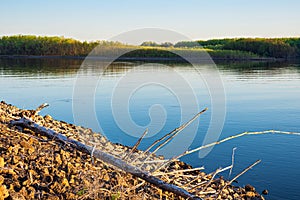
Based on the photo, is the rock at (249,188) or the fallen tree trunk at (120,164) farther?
the rock at (249,188)

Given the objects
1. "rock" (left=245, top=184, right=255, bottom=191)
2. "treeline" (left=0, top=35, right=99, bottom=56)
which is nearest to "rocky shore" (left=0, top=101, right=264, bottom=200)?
"rock" (left=245, top=184, right=255, bottom=191)

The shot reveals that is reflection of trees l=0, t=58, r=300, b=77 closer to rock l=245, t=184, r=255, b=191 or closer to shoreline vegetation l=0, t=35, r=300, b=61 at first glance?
shoreline vegetation l=0, t=35, r=300, b=61

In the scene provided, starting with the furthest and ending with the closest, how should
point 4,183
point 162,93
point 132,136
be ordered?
point 162,93
point 132,136
point 4,183

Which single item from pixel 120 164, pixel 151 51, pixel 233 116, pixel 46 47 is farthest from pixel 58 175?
pixel 46 47

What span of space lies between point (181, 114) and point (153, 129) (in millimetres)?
2355

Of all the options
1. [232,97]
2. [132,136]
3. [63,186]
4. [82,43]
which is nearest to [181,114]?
[132,136]

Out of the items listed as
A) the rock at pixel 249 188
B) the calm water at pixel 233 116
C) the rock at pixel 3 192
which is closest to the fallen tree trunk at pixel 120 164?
the rock at pixel 3 192

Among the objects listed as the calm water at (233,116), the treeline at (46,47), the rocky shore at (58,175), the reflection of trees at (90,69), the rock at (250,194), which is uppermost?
the treeline at (46,47)

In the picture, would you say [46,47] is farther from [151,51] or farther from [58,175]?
[58,175]

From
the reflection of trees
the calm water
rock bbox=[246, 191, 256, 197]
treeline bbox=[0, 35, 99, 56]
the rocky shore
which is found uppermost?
treeline bbox=[0, 35, 99, 56]

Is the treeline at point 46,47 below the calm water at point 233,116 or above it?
above

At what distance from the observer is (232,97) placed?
17.0 m

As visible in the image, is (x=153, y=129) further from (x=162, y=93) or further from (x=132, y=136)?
(x=162, y=93)

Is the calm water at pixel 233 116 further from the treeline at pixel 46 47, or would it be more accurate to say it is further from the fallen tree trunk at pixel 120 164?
the treeline at pixel 46 47
